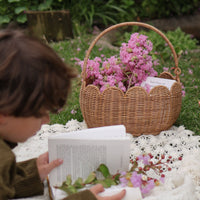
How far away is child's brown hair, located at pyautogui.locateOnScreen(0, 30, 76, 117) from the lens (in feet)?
3.28

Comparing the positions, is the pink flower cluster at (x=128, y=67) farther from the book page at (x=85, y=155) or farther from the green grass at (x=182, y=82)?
the book page at (x=85, y=155)

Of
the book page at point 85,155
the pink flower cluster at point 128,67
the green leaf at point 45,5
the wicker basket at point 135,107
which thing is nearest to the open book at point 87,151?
the book page at point 85,155

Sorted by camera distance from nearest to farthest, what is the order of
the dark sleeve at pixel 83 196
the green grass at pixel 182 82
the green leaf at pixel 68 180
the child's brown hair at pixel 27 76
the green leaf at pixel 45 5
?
the child's brown hair at pixel 27 76, the dark sleeve at pixel 83 196, the green leaf at pixel 68 180, the green grass at pixel 182 82, the green leaf at pixel 45 5

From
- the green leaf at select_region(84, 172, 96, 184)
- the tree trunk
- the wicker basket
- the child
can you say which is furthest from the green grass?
the child

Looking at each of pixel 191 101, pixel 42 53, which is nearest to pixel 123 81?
pixel 191 101

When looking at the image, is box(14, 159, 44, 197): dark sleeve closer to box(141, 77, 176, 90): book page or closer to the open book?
the open book

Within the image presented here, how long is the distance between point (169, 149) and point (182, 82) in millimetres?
1160

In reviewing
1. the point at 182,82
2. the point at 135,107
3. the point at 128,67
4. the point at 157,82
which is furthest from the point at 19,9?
the point at 135,107

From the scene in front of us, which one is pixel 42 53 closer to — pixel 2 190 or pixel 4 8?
pixel 2 190

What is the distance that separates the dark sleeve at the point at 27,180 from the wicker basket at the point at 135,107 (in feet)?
2.16

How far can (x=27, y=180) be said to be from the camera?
1.36 m

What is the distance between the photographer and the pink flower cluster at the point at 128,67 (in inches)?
81.0

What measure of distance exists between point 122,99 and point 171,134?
379 millimetres

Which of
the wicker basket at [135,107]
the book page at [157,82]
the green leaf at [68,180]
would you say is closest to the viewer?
the green leaf at [68,180]
